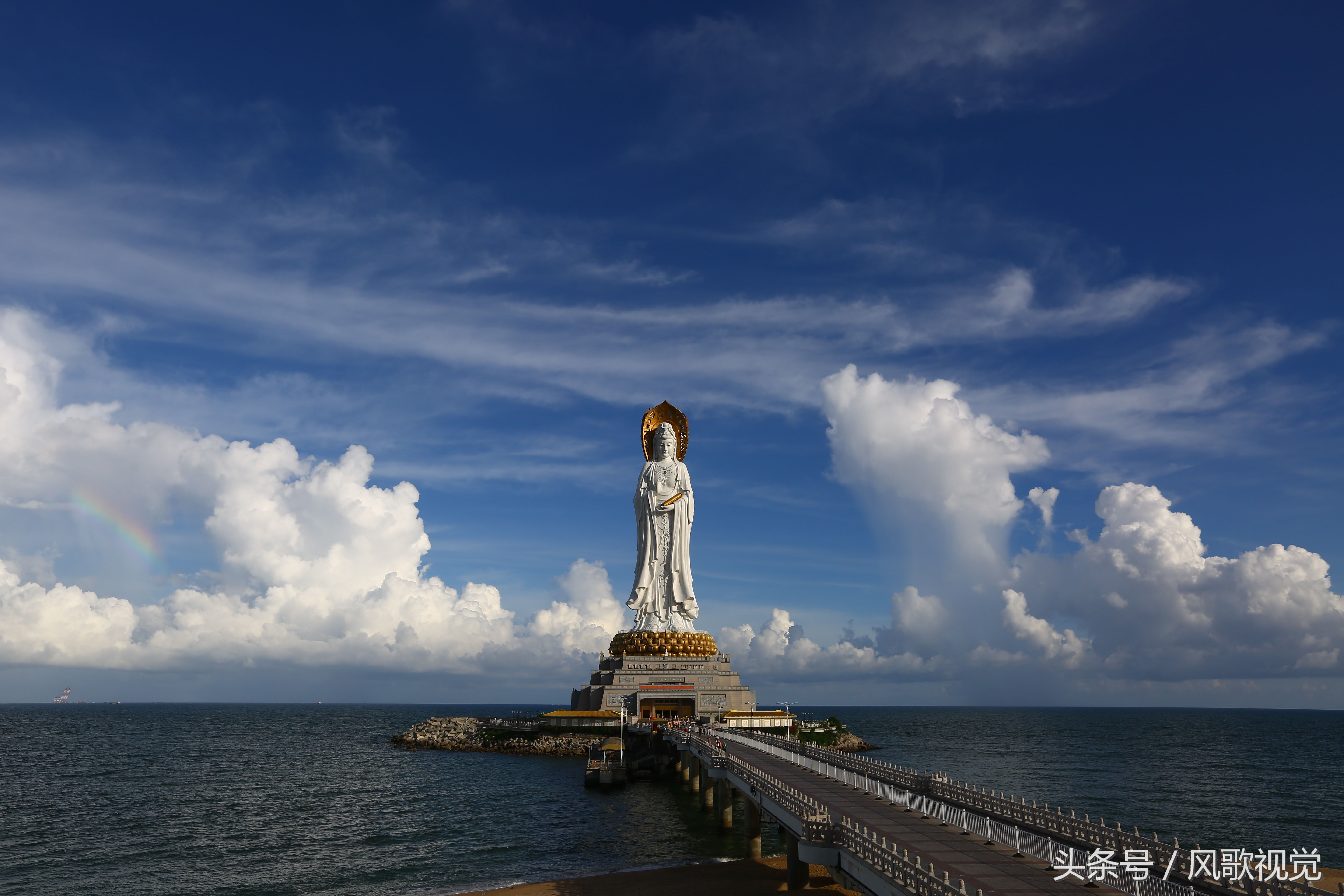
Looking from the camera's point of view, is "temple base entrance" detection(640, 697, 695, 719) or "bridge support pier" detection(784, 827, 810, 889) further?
"temple base entrance" detection(640, 697, 695, 719)

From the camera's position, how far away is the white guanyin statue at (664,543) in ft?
224

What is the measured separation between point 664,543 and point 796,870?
152 ft

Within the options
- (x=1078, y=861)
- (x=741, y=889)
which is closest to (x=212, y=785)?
(x=741, y=889)

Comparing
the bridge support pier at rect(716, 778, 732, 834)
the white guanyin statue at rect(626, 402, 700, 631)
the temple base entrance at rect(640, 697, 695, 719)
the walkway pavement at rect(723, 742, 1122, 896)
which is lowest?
the bridge support pier at rect(716, 778, 732, 834)

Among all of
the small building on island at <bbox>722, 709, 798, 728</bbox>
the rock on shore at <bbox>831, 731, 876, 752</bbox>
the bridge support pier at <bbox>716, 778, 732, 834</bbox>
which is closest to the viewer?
the bridge support pier at <bbox>716, 778, 732, 834</bbox>

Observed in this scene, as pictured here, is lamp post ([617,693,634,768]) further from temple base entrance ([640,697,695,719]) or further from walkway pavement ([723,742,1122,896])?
walkway pavement ([723,742,1122,896])

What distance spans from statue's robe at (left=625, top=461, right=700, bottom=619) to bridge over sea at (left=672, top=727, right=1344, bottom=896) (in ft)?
121

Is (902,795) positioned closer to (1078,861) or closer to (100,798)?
(1078,861)

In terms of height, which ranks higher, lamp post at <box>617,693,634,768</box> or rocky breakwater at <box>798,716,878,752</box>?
lamp post at <box>617,693,634,768</box>

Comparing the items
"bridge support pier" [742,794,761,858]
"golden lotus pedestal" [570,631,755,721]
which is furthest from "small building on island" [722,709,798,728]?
"bridge support pier" [742,794,761,858]

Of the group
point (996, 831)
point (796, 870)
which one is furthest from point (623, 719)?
point (996, 831)

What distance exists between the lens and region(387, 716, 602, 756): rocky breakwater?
59781 mm

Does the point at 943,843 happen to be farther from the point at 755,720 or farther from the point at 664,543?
the point at 664,543

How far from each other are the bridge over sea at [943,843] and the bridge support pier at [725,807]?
4.40 meters
